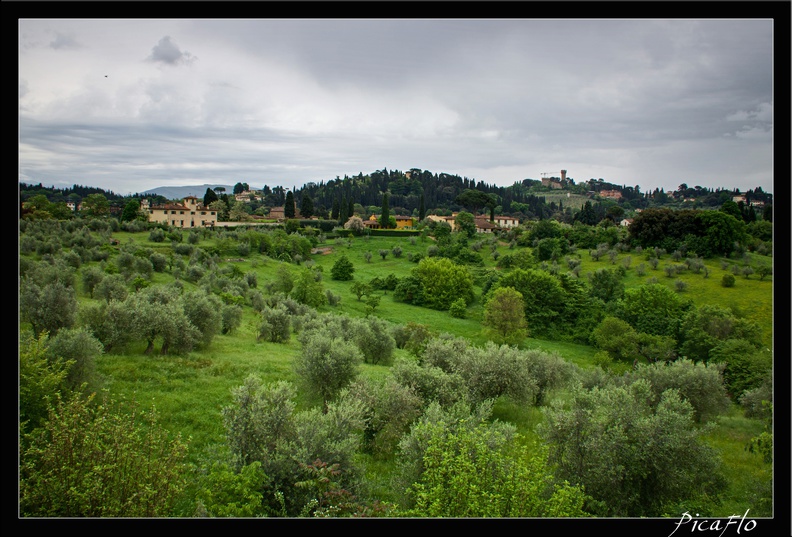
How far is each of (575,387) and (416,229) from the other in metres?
33.8

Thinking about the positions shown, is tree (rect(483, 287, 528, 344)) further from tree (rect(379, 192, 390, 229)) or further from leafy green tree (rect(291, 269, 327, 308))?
tree (rect(379, 192, 390, 229))

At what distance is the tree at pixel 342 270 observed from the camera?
34.5 m

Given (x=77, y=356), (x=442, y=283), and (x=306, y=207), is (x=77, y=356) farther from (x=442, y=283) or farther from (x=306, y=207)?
(x=306, y=207)

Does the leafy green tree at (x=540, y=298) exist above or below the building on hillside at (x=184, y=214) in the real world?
below

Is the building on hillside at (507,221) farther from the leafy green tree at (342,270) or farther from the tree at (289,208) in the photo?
the tree at (289,208)

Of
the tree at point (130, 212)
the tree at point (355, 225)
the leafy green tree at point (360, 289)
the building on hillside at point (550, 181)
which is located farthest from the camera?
the tree at point (355, 225)

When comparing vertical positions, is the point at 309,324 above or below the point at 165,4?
below

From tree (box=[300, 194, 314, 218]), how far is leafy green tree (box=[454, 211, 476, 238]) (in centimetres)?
1590

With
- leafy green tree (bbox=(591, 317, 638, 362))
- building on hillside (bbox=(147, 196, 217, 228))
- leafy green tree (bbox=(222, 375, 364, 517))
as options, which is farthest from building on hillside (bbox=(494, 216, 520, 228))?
leafy green tree (bbox=(222, 375, 364, 517))

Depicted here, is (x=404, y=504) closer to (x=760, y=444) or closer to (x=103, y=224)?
(x=760, y=444)

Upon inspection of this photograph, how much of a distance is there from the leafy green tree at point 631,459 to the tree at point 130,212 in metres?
18.6

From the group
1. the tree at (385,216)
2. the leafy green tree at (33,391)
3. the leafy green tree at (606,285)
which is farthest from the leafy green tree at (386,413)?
the tree at (385,216)
